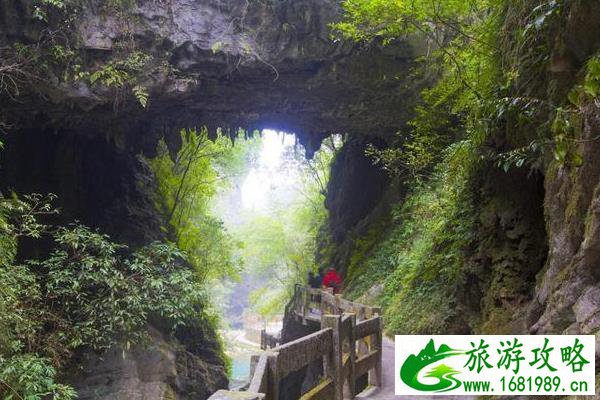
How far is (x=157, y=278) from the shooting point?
9289mm

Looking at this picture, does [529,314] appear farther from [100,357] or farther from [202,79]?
[202,79]

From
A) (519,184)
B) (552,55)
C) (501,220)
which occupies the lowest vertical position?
(501,220)

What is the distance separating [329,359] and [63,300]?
575cm

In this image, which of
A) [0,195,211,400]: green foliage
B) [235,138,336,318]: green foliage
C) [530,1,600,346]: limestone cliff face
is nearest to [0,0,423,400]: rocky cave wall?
[0,195,211,400]: green foliage

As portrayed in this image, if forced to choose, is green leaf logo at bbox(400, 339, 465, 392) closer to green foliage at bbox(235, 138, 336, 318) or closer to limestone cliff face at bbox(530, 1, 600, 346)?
limestone cliff face at bbox(530, 1, 600, 346)

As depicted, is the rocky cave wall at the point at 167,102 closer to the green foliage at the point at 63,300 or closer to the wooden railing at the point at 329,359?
the green foliage at the point at 63,300

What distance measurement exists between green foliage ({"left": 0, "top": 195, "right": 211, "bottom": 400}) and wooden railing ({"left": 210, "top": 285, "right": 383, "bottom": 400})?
3.62m

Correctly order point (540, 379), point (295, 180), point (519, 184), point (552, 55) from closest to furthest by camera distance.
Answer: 1. point (540, 379)
2. point (552, 55)
3. point (519, 184)
4. point (295, 180)

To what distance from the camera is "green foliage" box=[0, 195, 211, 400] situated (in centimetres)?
693

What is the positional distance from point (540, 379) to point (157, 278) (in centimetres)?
751

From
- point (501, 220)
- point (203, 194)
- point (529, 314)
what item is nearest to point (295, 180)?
point (203, 194)

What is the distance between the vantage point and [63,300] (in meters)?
8.52

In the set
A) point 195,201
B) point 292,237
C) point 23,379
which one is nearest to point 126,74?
point 23,379

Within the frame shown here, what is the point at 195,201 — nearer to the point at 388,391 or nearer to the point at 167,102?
the point at 167,102
